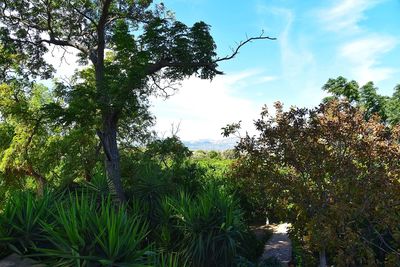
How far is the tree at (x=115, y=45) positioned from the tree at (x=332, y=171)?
5293 millimetres

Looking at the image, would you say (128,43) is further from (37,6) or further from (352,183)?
(352,183)

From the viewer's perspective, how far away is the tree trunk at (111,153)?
40.7 ft

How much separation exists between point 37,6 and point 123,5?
3.47 metres

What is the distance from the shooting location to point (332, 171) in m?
8.14

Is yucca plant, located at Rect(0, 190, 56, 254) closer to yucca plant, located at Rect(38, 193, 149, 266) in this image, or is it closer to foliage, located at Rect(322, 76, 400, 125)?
yucca plant, located at Rect(38, 193, 149, 266)

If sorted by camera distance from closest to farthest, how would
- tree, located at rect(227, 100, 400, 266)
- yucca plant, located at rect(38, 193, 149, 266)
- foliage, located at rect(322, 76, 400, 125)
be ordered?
1. yucca plant, located at rect(38, 193, 149, 266)
2. tree, located at rect(227, 100, 400, 266)
3. foliage, located at rect(322, 76, 400, 125)

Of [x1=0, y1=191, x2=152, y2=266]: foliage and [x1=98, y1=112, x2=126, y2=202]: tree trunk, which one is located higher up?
[x1=98, y1=112, x2=126, y2=202]: tree trunk

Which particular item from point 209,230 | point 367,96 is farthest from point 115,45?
point 367,96

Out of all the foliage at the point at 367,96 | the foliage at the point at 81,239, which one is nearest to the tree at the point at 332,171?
the foliage at the point at 81,239

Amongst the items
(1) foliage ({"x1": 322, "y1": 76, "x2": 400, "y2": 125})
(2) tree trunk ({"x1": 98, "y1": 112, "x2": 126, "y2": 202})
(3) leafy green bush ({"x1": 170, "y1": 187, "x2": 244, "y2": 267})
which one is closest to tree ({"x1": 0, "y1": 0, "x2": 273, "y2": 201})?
(2) tree trunk ({"x1": 98, "y1": 112, "x2": 126, "y2": 202})

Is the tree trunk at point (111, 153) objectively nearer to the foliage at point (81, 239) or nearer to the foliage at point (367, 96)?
the foliage at point (81, 239)

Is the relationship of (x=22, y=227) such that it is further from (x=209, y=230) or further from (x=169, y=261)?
(x=209, y=230)

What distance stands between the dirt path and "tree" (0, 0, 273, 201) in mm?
5472

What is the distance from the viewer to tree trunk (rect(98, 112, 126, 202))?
40.7 ft
